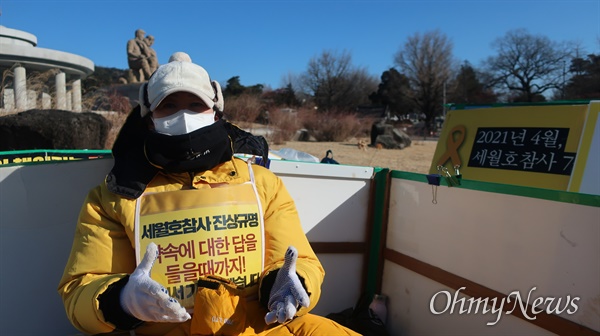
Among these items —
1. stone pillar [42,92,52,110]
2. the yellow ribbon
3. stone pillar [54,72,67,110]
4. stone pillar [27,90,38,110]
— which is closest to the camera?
the yellow ribbon

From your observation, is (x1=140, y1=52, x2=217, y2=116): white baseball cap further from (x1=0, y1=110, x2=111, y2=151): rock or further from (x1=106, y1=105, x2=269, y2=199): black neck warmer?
(x1=0, y1=110, x2=111, y2=151): rock

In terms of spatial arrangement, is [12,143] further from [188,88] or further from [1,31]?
[1,31]

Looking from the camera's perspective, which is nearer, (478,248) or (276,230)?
(276,230)

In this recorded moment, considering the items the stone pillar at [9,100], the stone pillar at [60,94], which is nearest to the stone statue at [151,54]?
the stone pillar at [60,94]

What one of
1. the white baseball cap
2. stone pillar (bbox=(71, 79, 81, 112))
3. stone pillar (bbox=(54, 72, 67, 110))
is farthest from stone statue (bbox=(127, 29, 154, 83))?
the white baseball cap

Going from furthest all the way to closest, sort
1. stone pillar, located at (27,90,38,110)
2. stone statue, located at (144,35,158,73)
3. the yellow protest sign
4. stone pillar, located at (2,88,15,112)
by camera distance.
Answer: stone statue, located at (144,35,158,73) → stone pillar, located at (27,90,38,110) → stone pillar, located at (2,88,15,112) → the yellow protest sign

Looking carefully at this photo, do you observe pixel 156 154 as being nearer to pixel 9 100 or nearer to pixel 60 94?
pixel 9 100

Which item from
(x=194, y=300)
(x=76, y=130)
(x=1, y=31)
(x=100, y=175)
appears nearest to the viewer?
(x=194, y=300)

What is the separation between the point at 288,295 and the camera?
64.6 inches

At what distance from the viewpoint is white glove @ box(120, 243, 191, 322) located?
4.78ft

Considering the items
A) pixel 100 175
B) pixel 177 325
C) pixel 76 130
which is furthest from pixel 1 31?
pixel 177 325

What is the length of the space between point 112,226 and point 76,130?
12.1 ft

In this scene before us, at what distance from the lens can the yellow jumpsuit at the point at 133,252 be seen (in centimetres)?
166

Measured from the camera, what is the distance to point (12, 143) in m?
4.63
